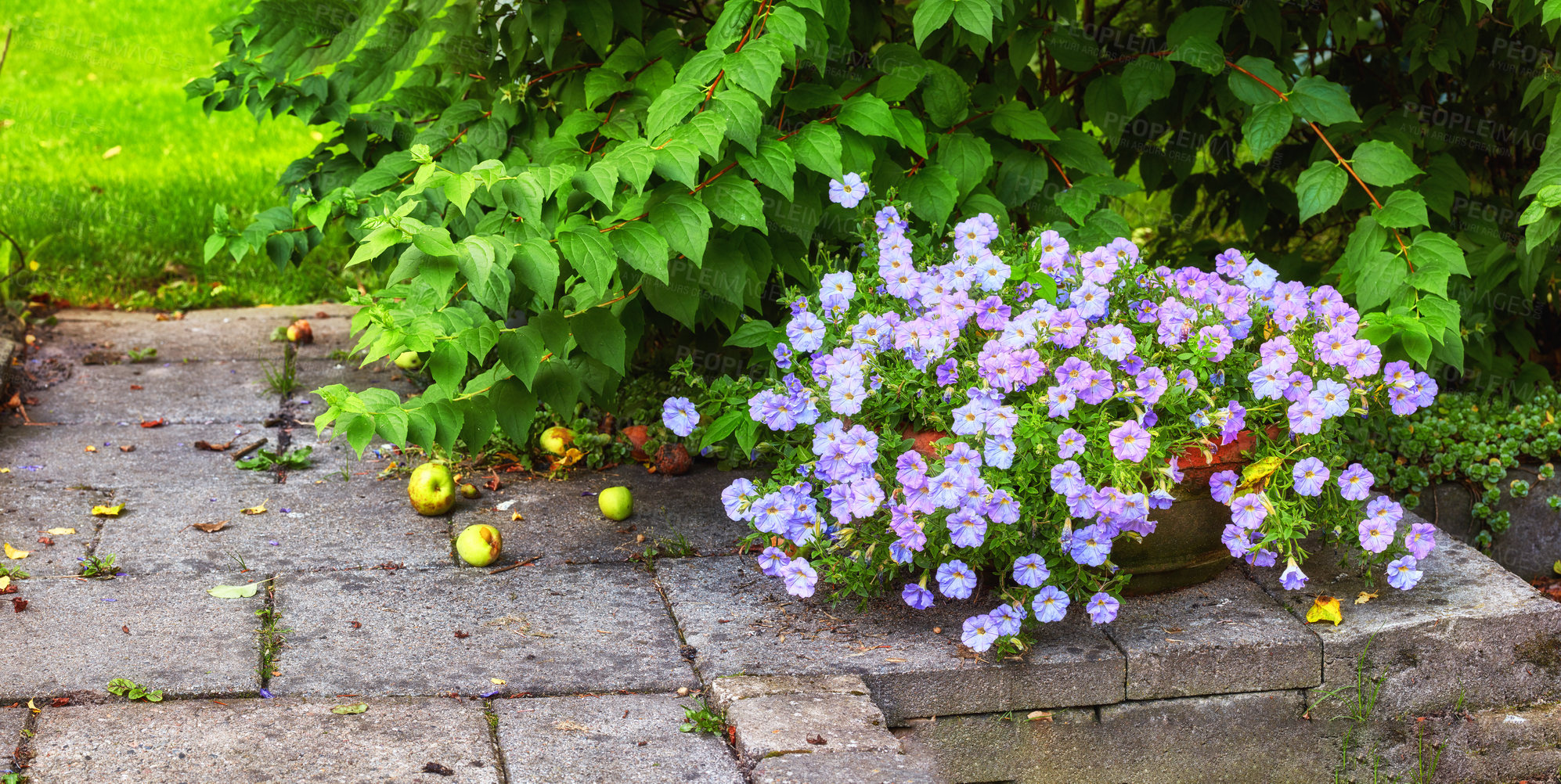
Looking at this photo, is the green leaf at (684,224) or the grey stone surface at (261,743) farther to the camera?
the green leaf at (684,224)

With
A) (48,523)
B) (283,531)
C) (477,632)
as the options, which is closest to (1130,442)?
(477,632)

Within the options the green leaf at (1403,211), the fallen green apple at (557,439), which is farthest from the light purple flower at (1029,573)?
the fallen green apple at (557,439)

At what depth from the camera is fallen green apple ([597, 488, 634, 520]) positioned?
8.98 ft

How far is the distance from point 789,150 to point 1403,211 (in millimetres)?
1361

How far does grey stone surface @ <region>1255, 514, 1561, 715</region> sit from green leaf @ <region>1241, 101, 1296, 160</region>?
0.96 meters

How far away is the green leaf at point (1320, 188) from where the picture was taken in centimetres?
258

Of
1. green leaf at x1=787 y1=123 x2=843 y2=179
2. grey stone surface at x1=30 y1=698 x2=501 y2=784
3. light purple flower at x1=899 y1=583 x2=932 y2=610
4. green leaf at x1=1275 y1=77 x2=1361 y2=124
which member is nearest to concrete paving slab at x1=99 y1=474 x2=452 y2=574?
grey stone surface at x1=30 y1=698 x2=501 y2=784

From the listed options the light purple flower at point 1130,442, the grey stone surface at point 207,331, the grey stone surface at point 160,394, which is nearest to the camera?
the light purple flower at point 1130,442

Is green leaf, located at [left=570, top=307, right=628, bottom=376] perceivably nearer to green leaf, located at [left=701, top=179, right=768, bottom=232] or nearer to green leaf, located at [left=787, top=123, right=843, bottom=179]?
green leaf, located at [left=701, top=179, right=768, bottom=232]

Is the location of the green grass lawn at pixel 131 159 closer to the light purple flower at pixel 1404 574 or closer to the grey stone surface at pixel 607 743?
the grey stone surface at pixel 607 743

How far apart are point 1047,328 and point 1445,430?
162 cm

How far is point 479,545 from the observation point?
2508 mm

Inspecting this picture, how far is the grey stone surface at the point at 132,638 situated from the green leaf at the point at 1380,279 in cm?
233

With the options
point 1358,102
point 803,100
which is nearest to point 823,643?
point 803,100
